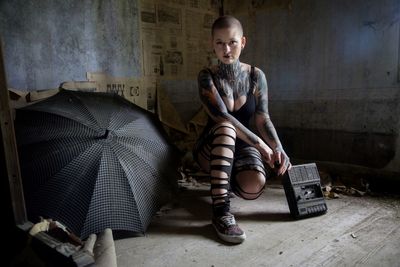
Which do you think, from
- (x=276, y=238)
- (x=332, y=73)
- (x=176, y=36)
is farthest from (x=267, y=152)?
(x=176, y=36)

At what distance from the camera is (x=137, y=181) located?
189cm

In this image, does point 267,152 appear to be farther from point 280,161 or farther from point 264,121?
point 264,121

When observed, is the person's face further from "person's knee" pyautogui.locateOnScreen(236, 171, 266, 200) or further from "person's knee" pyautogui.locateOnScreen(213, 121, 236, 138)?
"person's knee" pyautogui.locateOnScreen(236, 171, 266, 200)

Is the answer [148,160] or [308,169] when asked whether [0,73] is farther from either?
[308,169]

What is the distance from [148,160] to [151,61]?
1.63 meters

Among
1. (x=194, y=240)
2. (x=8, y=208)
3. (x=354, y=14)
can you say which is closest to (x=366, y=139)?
(x=354, y=14)

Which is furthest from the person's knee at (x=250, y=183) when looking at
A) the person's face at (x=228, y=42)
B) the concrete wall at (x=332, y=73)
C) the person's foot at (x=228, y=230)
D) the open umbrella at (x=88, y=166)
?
the concrete wall at (x=332, y=73)

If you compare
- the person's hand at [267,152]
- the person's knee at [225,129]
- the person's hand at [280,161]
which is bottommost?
the person's hand at [280,161]

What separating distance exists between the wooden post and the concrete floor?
0.58 meters

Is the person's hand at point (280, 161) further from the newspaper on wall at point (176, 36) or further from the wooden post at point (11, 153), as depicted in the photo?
the newspaper on wall at point (176, 36)

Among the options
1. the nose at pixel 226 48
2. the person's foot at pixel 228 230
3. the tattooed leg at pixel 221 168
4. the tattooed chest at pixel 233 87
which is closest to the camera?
the person's foot at pixel 228 230

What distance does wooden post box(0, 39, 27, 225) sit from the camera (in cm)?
137

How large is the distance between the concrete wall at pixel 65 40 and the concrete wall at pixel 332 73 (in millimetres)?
1489

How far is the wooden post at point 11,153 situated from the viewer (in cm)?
137
